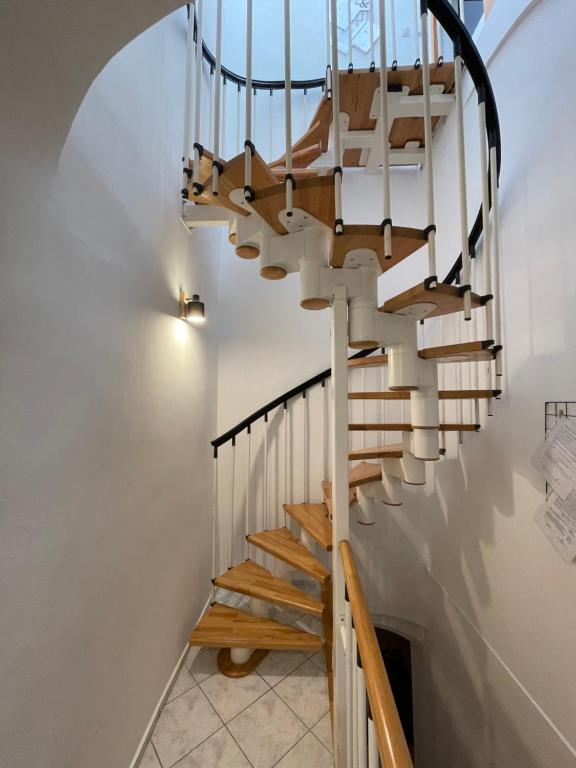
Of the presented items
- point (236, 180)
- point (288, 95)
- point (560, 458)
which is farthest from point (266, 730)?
point (288, 95)

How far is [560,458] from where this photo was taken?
46.6 inches

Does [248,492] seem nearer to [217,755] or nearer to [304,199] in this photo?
[217,755]

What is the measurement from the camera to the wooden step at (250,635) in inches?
65.6

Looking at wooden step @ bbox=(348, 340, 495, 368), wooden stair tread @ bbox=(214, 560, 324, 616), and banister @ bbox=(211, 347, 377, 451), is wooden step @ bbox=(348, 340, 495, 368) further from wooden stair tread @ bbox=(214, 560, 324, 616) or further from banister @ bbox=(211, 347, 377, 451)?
wooden stair tread @ bbox=(214, 560, 324, 616)

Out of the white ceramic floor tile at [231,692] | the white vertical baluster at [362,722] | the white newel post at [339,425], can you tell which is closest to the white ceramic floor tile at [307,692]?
the white ceramic floor tile at [231,692]

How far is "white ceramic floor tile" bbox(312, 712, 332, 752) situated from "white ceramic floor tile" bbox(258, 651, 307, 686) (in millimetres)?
309

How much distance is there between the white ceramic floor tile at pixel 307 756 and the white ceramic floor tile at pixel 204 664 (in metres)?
0.59

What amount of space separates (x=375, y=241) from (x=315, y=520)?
5.60 feet

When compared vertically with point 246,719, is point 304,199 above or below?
above

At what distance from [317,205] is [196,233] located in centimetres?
132

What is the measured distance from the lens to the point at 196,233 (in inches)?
84.0

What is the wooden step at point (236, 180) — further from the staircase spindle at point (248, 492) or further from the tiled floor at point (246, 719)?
the tiled floor at point (246, 719)

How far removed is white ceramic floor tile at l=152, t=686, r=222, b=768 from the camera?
138cm

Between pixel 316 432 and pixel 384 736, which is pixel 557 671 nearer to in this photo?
pixel 384 736
